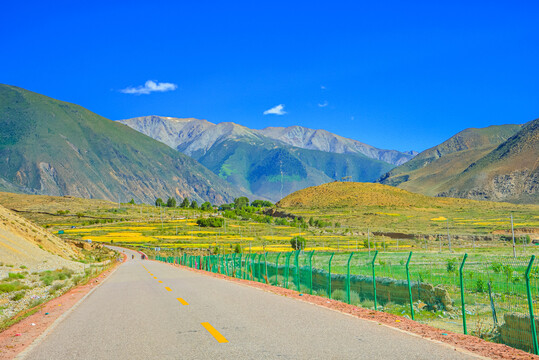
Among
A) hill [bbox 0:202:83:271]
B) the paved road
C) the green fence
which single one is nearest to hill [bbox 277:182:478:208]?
hill [bbox 0:202:83:271]

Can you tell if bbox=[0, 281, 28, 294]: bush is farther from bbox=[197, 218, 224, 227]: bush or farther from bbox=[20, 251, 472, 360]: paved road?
bbox=[197, 218, 224, 227]: bush

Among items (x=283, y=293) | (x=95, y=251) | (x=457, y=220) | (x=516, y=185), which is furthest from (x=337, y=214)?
(x=283, y=293)

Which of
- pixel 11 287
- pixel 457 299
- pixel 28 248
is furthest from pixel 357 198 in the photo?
pixel 457 299

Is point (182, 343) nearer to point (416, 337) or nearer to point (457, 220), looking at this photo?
point (416, 337)

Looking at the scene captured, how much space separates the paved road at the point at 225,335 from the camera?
759 cm

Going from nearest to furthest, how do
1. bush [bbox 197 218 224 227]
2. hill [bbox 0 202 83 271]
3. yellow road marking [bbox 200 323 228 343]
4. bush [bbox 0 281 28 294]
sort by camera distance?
yellow road marking [bbox 200 323 228 343] → bush [bbox 0 281 28 294] → hill [bbox 0 202 83 271] → bush [bbox 197 218 224 227]

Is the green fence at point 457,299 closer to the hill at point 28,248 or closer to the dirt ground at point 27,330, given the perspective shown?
the dirt ground at point 27,330

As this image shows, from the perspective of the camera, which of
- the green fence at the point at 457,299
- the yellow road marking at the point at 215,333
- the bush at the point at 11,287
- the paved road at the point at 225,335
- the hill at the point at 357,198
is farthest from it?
the hill at the point at 357,198

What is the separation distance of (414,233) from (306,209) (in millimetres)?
76755

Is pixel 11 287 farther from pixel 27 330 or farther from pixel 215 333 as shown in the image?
pixel 215 333

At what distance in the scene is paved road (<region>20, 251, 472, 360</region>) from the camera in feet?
24.9

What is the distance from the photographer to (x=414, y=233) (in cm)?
9269

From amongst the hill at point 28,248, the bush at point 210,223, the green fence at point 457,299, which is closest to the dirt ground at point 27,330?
the green fence at point 457,299

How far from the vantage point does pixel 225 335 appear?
8.97 metres
